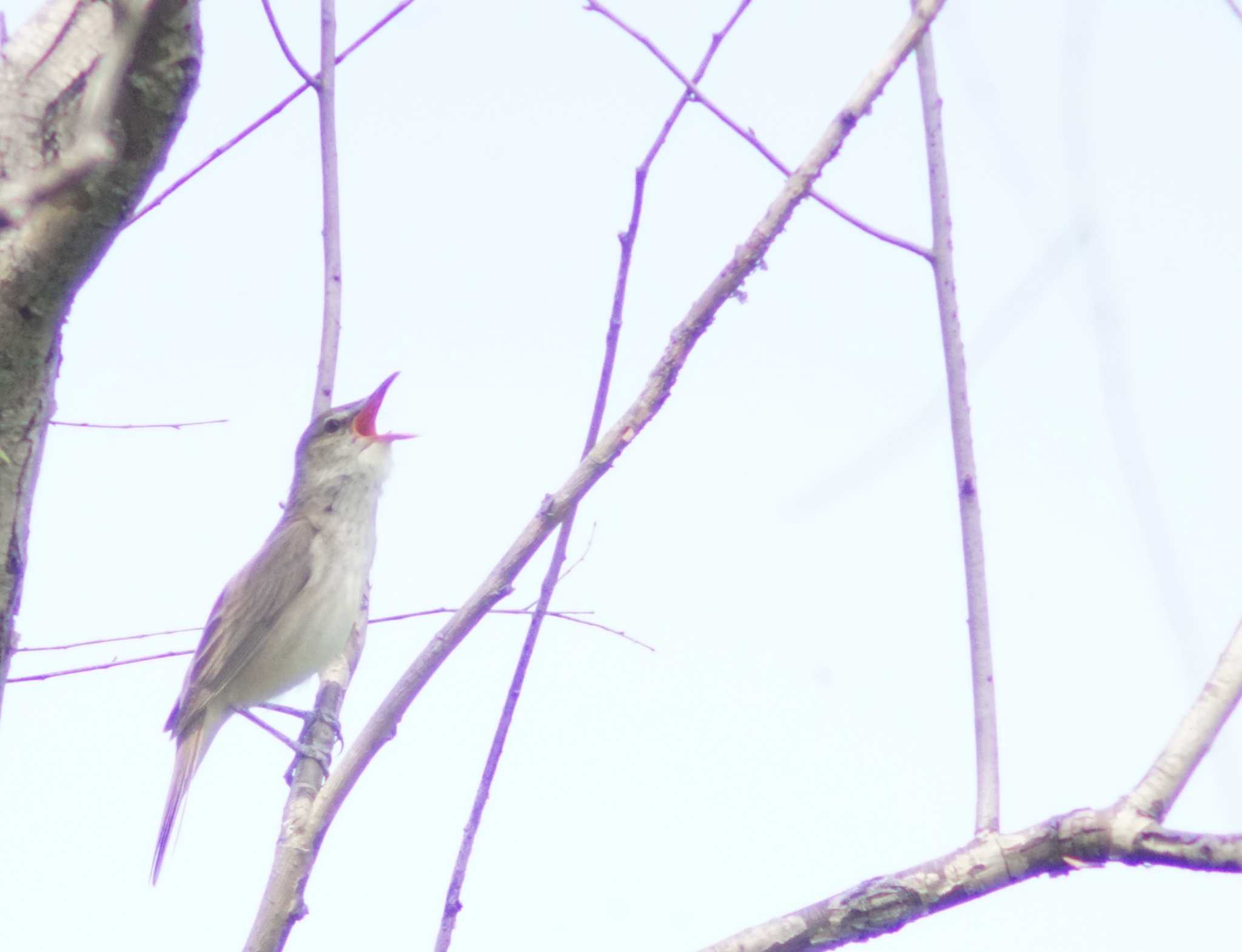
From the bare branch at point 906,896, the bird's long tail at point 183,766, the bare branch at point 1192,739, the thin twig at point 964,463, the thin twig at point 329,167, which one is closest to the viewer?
the bare branch at point 1192,739

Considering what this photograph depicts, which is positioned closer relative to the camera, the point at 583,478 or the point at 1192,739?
the point at 1192,739

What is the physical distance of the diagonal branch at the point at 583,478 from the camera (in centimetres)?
248

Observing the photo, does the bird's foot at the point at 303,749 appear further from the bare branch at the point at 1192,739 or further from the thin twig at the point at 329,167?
the bare branch at the point at 1192,739

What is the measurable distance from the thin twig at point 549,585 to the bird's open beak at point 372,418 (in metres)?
3.81

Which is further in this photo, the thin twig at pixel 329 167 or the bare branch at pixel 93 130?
the thin twig at pixel 329 167

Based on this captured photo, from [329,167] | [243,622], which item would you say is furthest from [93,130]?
[243,622]

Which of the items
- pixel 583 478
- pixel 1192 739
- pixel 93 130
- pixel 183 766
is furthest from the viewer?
pixel 183 766

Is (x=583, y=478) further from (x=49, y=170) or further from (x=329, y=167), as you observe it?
(x=329, y=167)

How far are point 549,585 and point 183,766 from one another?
4004 mm

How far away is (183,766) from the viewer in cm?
643

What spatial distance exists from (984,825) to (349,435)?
5210mm

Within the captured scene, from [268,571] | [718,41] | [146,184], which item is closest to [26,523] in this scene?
[146,184]

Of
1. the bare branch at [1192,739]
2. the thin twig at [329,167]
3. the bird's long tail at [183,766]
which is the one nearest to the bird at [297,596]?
the bird's long tail at [183,766]

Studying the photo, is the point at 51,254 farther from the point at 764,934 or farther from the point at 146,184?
the point at 764,934
